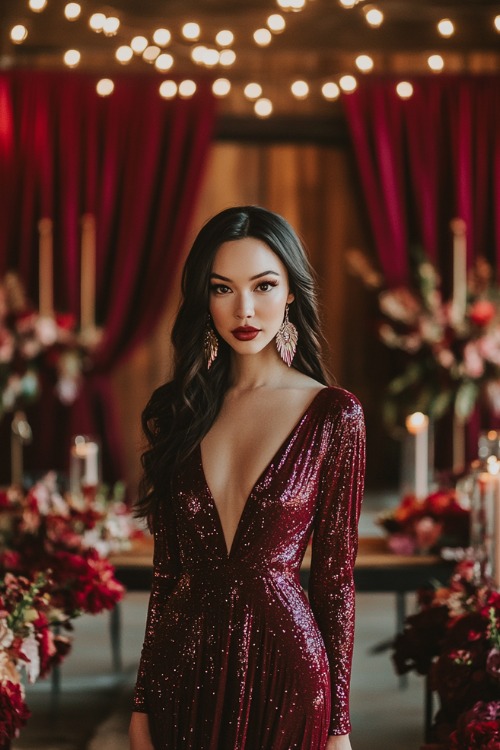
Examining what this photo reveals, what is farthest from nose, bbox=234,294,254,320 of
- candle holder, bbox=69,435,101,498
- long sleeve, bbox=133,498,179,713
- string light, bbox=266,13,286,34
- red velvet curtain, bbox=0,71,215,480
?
red velvet curtain, bbox=0,71,215,480

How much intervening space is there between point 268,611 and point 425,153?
18.6 feet

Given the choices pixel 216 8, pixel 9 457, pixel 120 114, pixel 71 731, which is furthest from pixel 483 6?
pixel 71 731

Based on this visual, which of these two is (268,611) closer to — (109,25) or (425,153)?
(109,25)

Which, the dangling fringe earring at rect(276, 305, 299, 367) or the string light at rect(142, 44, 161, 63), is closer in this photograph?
the dangling fringe earring at rect(276, 305, 299, 367)

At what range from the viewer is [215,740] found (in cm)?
180

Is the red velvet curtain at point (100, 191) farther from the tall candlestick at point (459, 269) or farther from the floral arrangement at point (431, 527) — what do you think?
the floral arrangement at point (431, 527)

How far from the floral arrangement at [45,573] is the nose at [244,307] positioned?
0.90 metres

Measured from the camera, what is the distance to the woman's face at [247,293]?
6.32ft

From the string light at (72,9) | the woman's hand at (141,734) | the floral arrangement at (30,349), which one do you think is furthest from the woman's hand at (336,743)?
the floral arrangement at (30,349)

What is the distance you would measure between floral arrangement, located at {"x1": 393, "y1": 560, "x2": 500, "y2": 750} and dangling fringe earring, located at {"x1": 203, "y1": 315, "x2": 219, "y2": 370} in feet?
3.01

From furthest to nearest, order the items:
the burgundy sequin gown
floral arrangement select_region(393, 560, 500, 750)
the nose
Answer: floral arrangement select_region(393, 560, 500, 750) → the nose → the burgundy sequin gown

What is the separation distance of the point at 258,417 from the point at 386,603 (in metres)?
5.05

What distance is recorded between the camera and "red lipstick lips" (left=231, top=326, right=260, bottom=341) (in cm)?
195

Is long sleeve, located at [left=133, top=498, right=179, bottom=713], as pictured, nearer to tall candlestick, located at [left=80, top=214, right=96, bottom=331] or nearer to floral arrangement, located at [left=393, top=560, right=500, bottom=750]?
floral arrangement, located at [left=393, top=560, right=500, bottom=750]
